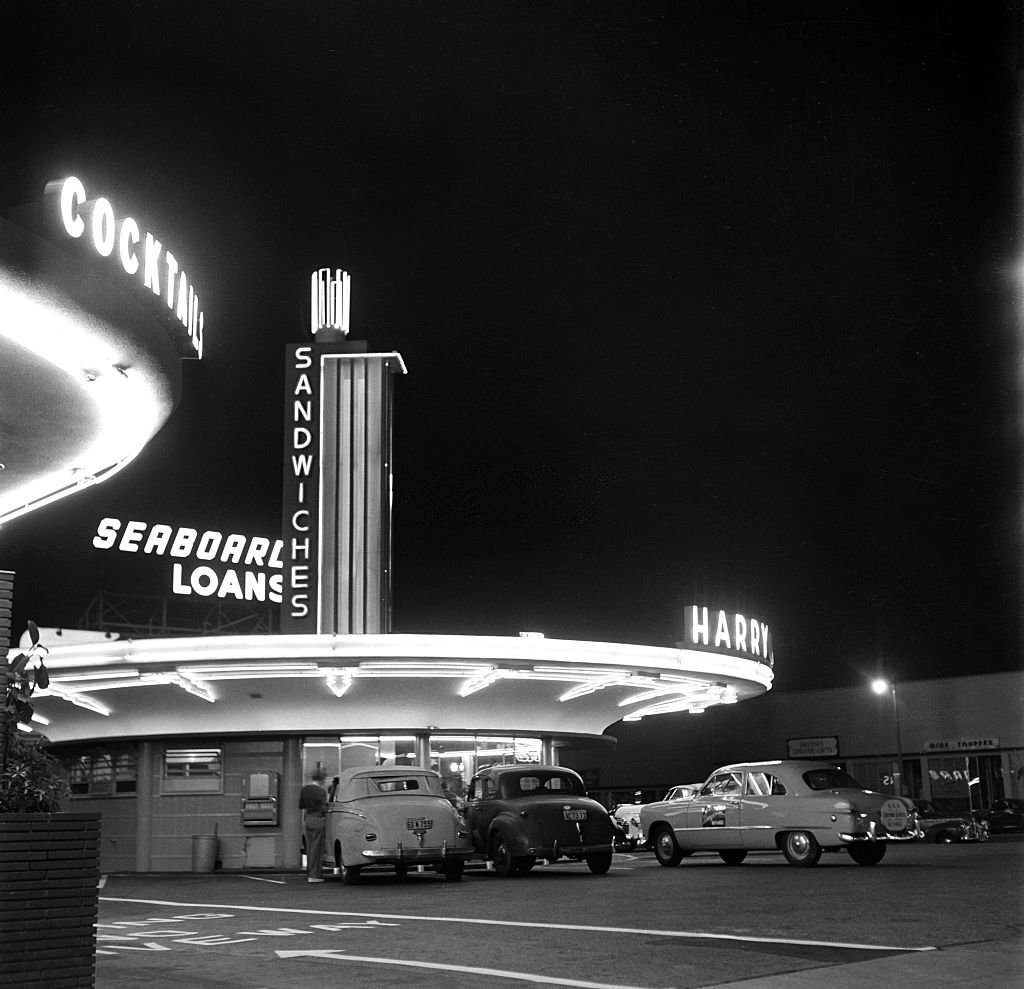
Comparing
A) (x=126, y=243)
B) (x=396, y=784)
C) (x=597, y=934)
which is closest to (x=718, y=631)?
(x=396, y=784)

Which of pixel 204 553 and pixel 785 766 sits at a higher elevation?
pixel 204 553

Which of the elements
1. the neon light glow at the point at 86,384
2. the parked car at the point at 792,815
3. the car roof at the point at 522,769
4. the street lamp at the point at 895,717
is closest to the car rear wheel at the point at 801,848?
the parked car at the point at 792,815

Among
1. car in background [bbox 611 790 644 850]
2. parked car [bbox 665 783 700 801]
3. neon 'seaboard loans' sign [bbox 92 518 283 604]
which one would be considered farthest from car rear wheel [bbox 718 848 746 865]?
neon 'seaboard loans' sign [bbox 92 518 283 604]

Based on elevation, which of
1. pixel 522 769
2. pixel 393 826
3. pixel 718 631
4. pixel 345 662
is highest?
pixel 718 631

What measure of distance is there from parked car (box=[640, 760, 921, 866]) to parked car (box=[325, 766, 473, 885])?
4.09 meters

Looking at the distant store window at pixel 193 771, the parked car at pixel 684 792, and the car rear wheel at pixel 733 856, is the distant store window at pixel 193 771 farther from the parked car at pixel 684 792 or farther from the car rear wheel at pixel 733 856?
the car rear wheel at pixel 733 856

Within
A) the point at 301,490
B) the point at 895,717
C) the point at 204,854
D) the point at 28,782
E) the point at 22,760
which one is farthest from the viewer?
the point at 895,717

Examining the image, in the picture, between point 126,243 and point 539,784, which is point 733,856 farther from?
point 126,243

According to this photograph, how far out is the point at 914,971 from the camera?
847 cm

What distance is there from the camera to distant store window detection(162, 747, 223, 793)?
28.0m

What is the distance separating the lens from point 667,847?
22.9m

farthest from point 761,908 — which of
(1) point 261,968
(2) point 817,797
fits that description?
(2) point 817,797

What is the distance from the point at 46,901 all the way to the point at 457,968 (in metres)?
3.32

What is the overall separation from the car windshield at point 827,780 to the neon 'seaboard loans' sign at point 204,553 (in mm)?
22810
